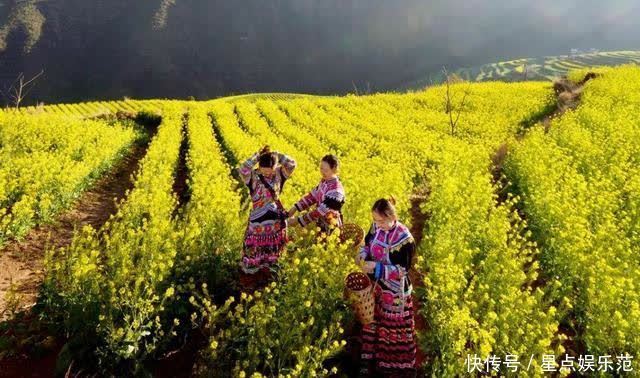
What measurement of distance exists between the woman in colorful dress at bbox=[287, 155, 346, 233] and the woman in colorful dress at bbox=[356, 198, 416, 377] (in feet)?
3.22

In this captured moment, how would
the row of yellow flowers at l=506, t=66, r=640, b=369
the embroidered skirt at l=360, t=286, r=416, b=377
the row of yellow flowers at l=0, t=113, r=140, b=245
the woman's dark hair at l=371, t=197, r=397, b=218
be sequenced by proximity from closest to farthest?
the woman's dark hair at l=371, t=197, r=397, b=218, the embroidered skirt at l=360, t=286, r=416, b=377, the row of yellow flowers at l=506, t=66, r=640, b=369, the row of yellow flowers at l=0, t=113, r=140, b=245

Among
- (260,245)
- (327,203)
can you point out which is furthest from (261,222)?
(327,203)

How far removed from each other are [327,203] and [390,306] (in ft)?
4.90

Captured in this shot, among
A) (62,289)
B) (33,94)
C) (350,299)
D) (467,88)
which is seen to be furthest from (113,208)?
(33,94)

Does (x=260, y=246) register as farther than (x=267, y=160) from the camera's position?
Yes

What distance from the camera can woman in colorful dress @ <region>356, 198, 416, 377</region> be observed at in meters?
4.46

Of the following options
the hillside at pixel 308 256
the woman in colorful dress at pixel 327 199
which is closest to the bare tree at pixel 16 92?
the hillside at pixel 308 256

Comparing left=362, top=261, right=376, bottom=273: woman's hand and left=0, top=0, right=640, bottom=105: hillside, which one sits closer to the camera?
left=362, top=261, right=376, bottom=273: woman's hand

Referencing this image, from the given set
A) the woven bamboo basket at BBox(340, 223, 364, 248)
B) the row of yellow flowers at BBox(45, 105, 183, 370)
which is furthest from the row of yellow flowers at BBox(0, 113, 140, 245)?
the woven bamboo basket at BBox(340, 223, 364, 248)

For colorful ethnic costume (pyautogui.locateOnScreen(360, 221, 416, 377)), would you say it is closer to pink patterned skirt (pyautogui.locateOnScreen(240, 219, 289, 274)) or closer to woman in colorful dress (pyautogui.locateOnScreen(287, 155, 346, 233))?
woman in colorful dress (pyautogui.locateOnScreen(287, 155, 346, 233))

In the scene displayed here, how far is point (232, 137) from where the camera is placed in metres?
16.7

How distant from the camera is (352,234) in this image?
5926mm

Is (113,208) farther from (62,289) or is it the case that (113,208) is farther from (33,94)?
(33,94)

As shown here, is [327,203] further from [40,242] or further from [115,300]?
[40,242]
